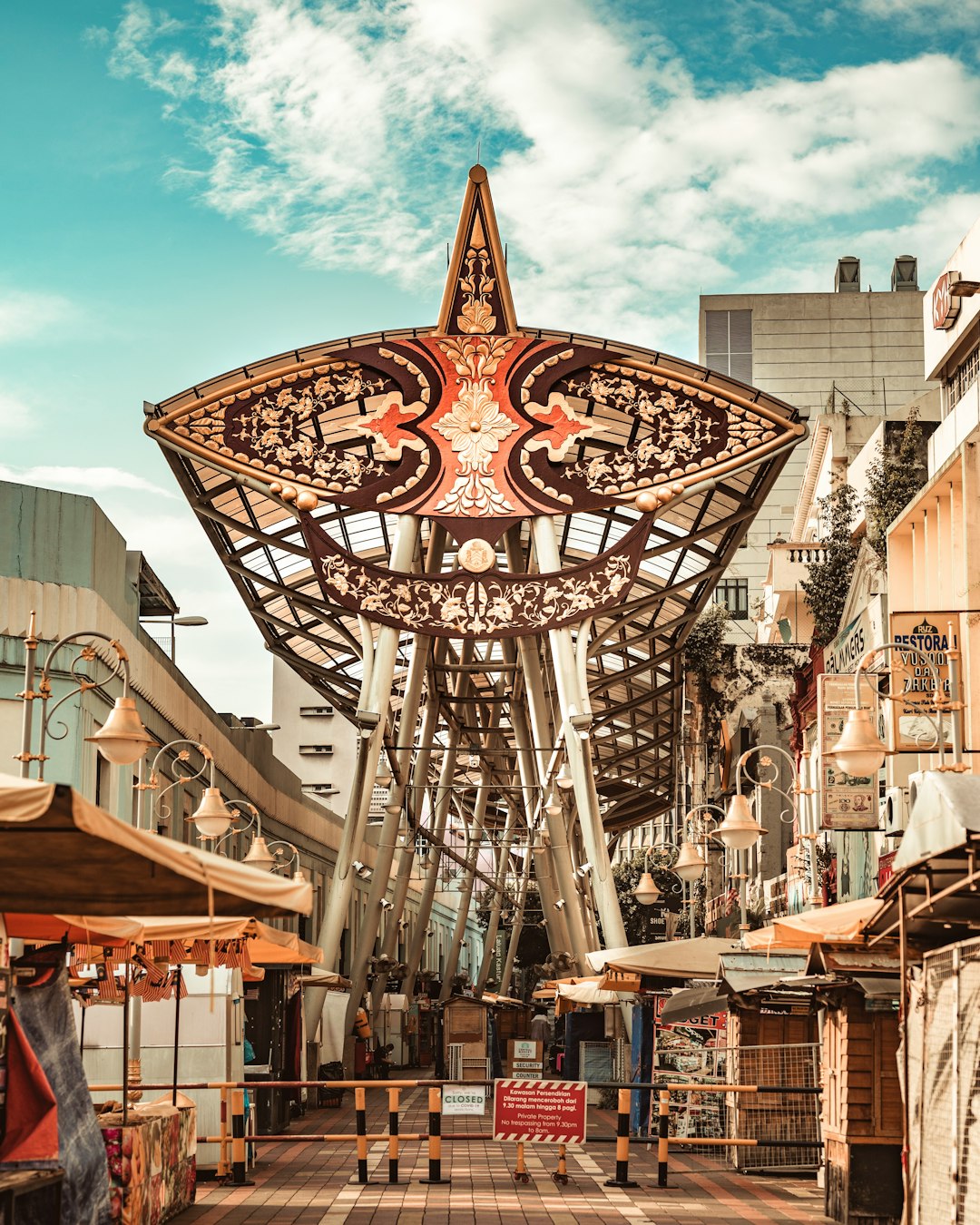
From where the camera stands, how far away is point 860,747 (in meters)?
13.7

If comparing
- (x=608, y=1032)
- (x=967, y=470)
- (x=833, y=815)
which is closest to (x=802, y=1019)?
(x=833, y=815)

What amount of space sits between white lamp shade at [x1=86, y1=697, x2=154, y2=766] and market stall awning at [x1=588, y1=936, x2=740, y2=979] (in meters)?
9.21

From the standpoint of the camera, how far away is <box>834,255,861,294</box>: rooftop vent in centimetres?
6462

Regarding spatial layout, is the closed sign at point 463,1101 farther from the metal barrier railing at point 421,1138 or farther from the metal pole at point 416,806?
the metal pole at point 416,806

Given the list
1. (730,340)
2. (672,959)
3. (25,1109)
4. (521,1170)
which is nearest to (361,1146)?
(521,1170)

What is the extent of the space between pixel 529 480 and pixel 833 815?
748cm

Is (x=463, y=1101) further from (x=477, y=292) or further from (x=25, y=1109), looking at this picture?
(x=477, y=292)

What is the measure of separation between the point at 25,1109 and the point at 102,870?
6.86ft

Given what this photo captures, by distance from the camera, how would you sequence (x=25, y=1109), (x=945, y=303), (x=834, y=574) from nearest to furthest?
(x=25, y=1109) < (x=945, y=303) < (x=834, y=574)

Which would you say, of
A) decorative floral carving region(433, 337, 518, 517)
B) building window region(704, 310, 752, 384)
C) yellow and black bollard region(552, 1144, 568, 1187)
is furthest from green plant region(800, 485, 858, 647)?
building window region(704, 310, 752, 384)

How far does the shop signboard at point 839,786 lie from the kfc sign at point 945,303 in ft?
19.7

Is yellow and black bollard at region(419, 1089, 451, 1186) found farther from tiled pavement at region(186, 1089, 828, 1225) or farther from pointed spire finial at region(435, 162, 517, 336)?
A: pointed spire finial at region(435, 162, 517, 336)

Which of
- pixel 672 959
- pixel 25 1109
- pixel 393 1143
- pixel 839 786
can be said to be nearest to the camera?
pixel 25 1109

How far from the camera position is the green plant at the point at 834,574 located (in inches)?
1249
